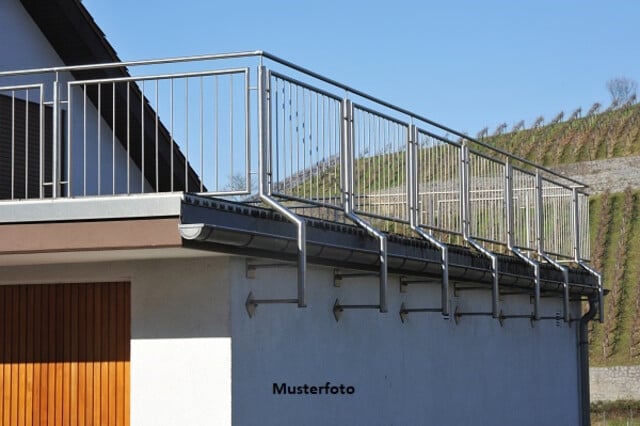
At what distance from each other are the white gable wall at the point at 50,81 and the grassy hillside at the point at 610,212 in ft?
119

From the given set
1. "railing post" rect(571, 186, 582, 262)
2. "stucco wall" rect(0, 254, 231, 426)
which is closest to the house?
"stucco wall" rect(0, 254, 231, 426)

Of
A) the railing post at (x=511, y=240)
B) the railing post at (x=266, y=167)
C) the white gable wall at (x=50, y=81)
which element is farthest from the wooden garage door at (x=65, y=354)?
the railing post at (x=511, y=240)

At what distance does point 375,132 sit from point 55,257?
12.4ft

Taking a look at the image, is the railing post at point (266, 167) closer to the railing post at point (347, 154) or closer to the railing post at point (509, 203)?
the railing post at point (347, 154)

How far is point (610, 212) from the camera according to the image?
60.5 m

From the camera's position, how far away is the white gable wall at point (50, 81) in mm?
13367

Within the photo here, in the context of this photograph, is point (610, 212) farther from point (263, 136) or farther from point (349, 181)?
point (263, 136)

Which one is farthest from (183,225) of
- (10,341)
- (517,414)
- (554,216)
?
(554,216)

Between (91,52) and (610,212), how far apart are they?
162 feet

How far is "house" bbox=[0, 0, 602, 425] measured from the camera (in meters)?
9.01

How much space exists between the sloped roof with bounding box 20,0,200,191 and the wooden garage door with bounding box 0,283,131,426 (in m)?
2.87

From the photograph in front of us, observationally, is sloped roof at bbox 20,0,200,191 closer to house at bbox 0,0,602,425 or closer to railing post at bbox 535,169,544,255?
house at bbox 0,0,602,425

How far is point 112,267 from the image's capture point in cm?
992

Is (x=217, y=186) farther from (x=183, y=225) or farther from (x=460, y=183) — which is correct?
(x=460, y=183)
